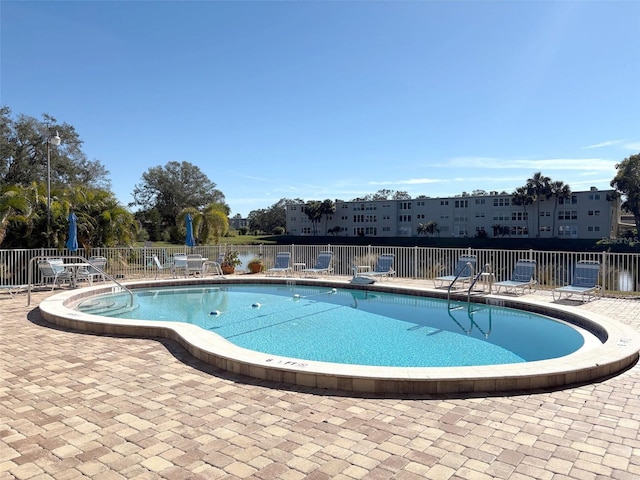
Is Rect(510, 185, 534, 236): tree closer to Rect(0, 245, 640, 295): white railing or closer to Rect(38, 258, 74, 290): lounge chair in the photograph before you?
Rect(0, 245, 640, 295): white railing

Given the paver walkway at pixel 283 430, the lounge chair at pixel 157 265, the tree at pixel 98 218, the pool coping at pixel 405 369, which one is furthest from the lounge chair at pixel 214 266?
the paver walkway at pixel 283 430

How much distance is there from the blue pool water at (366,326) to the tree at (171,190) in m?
37.3

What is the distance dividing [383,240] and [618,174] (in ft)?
81.5

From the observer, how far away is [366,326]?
9.02 meters

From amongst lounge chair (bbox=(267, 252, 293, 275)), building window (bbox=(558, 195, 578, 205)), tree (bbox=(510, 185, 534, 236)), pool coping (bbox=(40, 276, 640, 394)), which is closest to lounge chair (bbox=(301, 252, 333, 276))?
lounge chair (bbox=(267, 252, 293, 275))

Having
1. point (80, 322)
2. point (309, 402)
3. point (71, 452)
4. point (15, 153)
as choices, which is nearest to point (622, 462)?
point (309, 402)

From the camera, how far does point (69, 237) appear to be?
13453mm

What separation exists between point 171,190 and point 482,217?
34.3 m

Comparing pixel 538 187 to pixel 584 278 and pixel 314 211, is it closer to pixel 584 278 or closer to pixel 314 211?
pixel 314 211

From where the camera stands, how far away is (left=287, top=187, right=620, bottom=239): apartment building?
145 feet

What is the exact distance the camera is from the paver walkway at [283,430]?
2.95m

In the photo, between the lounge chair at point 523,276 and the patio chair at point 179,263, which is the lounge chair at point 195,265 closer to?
the patio chair at point 179,263

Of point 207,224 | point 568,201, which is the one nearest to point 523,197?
point 568,201

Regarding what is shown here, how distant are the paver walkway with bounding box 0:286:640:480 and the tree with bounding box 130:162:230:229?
148ft
